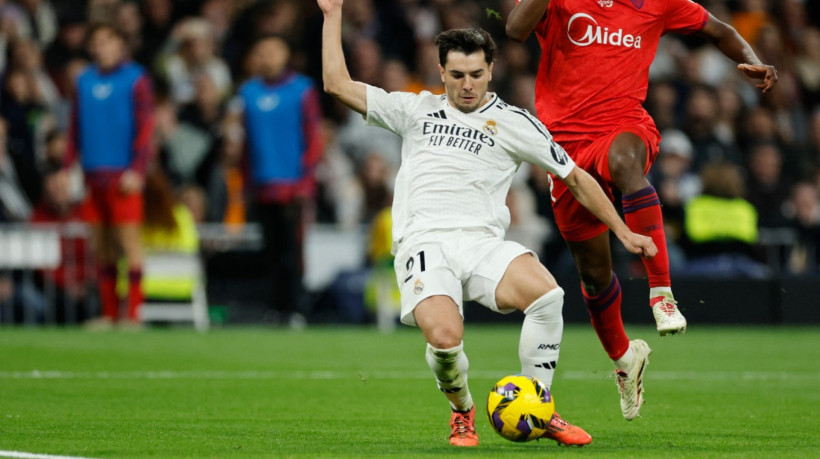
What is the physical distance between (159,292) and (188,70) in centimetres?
309

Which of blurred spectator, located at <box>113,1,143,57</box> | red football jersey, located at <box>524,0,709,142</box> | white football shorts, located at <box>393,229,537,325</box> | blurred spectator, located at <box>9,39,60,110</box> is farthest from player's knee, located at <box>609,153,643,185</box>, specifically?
blurred spectator, located at <box>113,1,143,57</box>

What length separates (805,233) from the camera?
17.6 meters

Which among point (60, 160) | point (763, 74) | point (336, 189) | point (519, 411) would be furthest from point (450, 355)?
point (336, 189)

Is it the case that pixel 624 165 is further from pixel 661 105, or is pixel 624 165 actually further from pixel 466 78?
pixel 661 105

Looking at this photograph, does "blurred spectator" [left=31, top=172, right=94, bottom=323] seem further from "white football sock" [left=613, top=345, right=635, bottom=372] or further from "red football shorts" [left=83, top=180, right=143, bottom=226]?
"white football sock" [left=613, top=345, right=635, bottom=372]

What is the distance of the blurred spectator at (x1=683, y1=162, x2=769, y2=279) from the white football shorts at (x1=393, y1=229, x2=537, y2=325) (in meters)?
9.51

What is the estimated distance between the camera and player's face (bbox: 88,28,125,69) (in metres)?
14.8

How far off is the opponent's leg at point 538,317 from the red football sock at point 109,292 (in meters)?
8.79

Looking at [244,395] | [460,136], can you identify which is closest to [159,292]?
[244,395]

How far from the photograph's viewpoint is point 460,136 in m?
7.07

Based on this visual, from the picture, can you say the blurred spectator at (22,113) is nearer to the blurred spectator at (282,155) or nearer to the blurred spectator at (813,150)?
the blurred spectator at (282,155)

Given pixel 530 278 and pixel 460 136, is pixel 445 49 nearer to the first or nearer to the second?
pixel 460 136

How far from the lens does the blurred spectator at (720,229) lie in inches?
631

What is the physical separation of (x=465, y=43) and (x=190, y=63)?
11.2m
